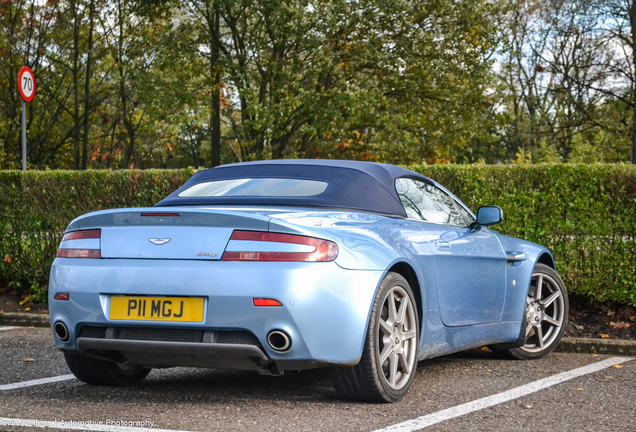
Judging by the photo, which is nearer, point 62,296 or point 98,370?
point 62,296

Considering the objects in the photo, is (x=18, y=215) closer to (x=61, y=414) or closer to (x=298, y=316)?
(x=61, y=414)

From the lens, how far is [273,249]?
4.03 m

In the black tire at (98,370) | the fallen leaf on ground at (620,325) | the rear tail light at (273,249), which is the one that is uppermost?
the rear tail light at (273,249)

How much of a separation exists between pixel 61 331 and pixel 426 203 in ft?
8.47

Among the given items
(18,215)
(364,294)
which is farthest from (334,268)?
(18,215)

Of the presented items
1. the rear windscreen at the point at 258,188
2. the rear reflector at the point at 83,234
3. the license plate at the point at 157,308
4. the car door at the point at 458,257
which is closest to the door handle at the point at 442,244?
the car door at the point at 458,257

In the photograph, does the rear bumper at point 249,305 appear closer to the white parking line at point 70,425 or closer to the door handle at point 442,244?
the white parking line at point 70,425

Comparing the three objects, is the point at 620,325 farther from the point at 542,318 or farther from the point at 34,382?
the point at 34,382

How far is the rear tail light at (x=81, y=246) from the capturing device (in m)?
4.39

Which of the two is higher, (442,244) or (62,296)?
(442,244)

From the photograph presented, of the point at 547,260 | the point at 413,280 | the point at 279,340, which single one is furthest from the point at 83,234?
the point at 547,260

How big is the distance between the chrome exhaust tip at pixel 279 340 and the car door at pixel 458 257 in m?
1.21

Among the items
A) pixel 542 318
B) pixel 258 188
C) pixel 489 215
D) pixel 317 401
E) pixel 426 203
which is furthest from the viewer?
pixel 542 318

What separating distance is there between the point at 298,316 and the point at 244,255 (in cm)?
42
